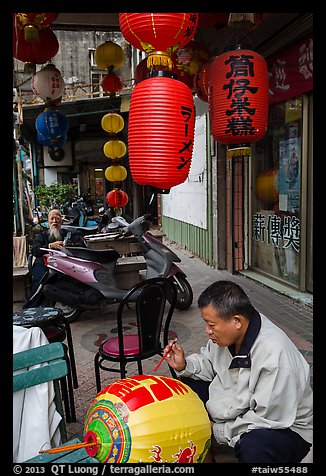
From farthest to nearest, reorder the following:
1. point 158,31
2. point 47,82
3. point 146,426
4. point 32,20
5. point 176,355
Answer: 1. point 47,82
2. point 32,20
3. point 158,31
4. point 176,355
5. point 146,426

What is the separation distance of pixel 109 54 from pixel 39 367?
19.9 feet

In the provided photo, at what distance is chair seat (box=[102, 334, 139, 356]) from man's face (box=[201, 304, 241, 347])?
1.17 m

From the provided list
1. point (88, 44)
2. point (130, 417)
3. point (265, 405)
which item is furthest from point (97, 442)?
point (88, 44)

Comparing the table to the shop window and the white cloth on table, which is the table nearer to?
the shop window

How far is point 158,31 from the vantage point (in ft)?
9.84

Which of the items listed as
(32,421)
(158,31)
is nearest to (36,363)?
(32,421)

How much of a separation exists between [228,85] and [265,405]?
3199 millimetres

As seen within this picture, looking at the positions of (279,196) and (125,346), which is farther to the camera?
(279,196)

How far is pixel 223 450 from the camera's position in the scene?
8.46ft

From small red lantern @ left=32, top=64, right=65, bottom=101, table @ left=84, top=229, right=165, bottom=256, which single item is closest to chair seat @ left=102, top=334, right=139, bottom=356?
table @ left=84, top=229, right=165, bottom=256

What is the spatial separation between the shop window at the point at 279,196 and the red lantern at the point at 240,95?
2.39 m

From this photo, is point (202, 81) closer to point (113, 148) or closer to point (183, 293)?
point (183, 293)

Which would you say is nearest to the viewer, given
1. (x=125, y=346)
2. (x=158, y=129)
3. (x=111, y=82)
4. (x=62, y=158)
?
(x=158, y=129)
